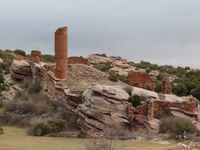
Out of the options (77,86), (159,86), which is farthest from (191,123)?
(159,86)

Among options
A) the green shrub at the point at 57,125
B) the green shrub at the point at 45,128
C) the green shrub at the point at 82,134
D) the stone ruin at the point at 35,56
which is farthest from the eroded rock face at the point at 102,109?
the stone ruin at the point at 35,56

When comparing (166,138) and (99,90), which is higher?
(99,90)

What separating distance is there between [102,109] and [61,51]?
7.96 m

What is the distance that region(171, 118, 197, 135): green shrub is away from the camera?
31625mm

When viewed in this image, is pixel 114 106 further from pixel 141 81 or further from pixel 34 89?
pixel 34 89

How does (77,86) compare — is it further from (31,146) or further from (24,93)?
(31,146)

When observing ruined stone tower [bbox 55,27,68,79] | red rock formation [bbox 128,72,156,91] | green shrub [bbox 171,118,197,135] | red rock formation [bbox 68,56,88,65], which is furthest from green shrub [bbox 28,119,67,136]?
red rock formation [bbox 68,56,88,65]

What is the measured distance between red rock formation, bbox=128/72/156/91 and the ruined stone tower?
592 centimetres

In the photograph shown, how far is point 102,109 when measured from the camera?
3328 cm

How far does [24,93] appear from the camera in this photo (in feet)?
140

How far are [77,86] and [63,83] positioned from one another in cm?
102

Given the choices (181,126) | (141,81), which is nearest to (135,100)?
(181,126)

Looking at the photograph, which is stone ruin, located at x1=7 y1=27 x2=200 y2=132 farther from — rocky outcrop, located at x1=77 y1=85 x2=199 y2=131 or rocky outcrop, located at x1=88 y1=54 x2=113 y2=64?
rocky outcrop, located at x1=88 y1=54 x2=113 y2=64

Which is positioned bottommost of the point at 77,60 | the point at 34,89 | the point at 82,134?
the point at 82,134
